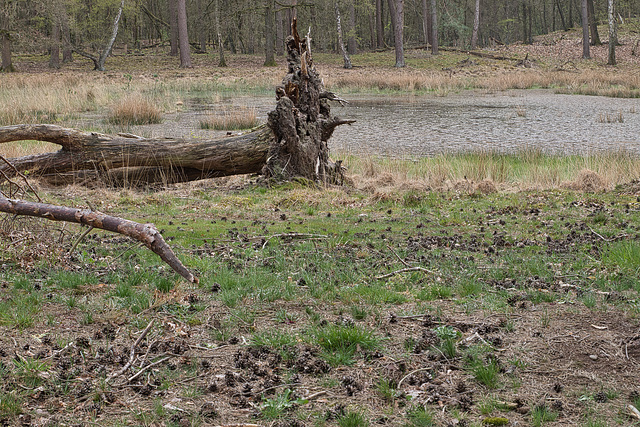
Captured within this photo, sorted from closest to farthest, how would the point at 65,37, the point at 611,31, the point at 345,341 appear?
the point at 345,341 < the point at 611,31 < the point at 65,37

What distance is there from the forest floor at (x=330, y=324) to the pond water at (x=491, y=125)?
25.5 feet

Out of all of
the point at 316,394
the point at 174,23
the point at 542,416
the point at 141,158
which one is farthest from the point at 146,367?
the point at 174,23

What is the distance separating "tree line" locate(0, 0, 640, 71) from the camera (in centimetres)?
4159

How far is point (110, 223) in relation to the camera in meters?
4.80

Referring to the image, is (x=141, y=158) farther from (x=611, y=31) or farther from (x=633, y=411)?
(x=611, y=31)

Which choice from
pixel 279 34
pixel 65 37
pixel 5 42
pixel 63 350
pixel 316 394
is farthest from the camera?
pixel 279 34

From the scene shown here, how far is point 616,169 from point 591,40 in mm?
50358

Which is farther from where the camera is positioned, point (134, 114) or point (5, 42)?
point (5, 42)

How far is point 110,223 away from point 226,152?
7049 millimetres

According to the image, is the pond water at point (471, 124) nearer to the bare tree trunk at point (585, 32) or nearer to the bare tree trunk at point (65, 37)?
the bare tree trunk at point (65, 37)

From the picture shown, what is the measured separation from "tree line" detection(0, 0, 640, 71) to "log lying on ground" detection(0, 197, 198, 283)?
2529 centimetres

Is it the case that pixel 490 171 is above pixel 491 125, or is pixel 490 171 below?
below

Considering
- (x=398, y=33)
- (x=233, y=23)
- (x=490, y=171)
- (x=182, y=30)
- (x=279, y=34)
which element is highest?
(x=233, y=23)

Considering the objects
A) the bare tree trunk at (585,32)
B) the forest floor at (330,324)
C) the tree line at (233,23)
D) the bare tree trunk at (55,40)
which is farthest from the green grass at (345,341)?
the bare tree trunk at (585,32)
